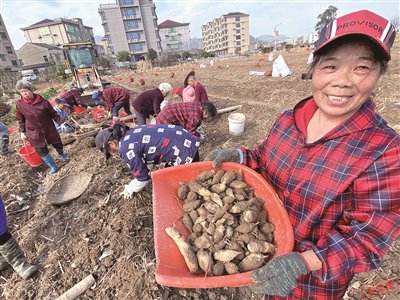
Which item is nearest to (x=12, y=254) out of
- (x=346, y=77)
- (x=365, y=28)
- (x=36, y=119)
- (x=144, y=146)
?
(x=144, y=146)

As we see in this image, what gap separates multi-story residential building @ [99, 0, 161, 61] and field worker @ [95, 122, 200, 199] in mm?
51969

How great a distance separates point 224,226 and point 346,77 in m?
1.07

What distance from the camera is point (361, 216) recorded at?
987 mm

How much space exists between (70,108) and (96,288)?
616 cm

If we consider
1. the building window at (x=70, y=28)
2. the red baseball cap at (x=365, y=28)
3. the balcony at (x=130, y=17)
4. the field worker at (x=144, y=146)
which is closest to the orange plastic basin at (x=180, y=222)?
the red baseball cap at (x=365, y=28)

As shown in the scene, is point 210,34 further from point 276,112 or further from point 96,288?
point 96,288

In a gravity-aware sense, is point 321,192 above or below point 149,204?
above

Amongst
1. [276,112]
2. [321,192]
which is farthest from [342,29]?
[276,112]

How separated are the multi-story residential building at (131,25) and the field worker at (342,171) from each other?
5389cm

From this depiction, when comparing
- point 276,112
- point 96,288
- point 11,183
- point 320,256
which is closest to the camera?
point 320,256

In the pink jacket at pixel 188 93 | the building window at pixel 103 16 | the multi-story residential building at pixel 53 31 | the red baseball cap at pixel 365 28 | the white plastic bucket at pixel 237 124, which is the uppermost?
the building window at pixel 103 16

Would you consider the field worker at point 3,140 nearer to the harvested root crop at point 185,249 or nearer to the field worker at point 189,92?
the field worker at point 189,92

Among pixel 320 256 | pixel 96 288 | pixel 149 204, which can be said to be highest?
pixel 320 256

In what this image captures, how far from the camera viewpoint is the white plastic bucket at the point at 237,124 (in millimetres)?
5309
